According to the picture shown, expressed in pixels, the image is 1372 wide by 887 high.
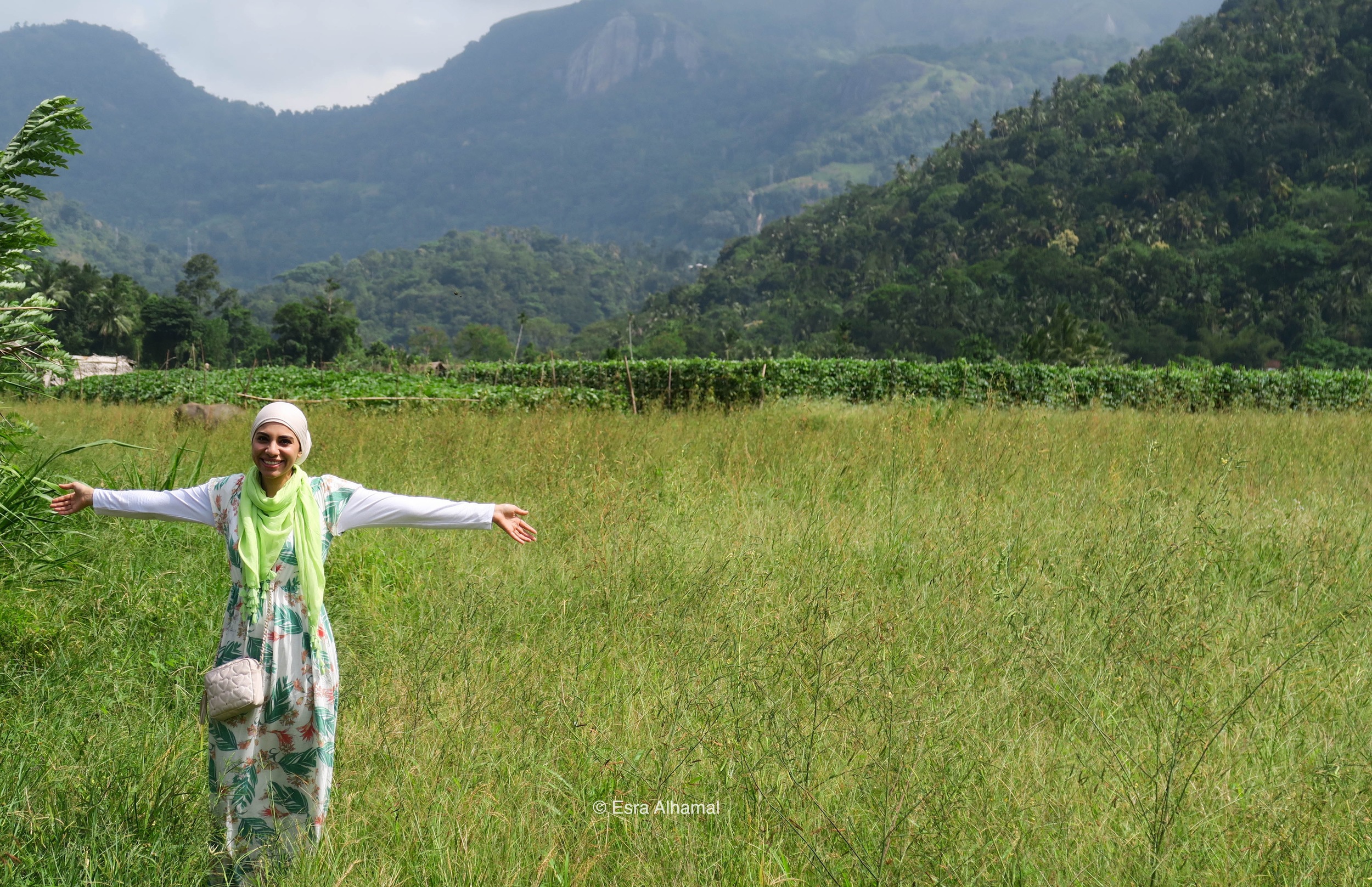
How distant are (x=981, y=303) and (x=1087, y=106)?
3068cm

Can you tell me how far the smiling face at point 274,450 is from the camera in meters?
2.69

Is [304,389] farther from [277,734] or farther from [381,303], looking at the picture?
[381,303]

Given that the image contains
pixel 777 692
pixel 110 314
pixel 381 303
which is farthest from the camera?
pixel 381 303

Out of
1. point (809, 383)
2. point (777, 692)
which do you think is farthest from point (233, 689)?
point (809, 383)

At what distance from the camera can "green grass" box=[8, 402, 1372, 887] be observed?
2.62 meters

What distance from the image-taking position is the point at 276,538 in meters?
2.73

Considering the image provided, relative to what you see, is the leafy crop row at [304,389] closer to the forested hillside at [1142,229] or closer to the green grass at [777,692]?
the green grass at [777,692]

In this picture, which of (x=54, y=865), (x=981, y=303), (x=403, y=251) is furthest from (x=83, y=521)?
(x=403, y=251)

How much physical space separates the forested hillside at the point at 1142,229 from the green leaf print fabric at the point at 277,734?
117 feet

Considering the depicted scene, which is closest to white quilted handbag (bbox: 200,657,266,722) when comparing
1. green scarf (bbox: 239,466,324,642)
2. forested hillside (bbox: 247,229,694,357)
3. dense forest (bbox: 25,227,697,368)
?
green scarf (bbox: 239,466,324,642)

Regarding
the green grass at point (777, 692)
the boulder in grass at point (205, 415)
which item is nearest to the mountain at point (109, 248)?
the boulder in grass at point (205, 415)

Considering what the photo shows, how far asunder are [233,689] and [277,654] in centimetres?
17

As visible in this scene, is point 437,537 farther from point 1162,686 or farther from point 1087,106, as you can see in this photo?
point 1087,106

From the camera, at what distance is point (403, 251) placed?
162m
